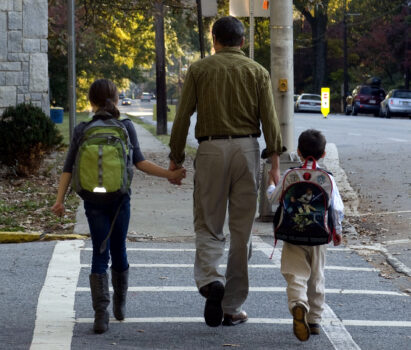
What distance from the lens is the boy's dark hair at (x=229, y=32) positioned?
19.5 feet

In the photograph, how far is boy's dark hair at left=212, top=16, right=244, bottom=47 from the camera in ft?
19.5

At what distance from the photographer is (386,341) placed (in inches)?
225

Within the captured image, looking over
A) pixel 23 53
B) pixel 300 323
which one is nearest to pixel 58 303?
pixel 300 323

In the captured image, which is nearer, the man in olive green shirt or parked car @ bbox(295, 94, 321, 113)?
the man in olive green shirt

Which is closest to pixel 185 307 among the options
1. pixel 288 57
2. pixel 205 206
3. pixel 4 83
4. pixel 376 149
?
pixel 205 206

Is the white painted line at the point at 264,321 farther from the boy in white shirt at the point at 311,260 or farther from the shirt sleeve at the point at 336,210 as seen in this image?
the shirt sleeve at the point at 336,210

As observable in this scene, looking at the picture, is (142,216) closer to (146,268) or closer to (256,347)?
(146,268)

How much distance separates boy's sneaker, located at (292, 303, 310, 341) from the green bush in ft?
32.7

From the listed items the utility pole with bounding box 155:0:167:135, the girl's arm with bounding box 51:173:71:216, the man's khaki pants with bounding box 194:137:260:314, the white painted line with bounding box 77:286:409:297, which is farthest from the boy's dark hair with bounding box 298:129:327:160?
the utility pole with bounding box 155:0:167:135

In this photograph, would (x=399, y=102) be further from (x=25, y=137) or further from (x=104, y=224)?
(x=104, y=224)

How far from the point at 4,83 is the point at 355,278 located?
30.9 ft

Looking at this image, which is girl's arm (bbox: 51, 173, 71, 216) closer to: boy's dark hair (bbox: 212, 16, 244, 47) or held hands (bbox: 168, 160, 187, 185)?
held hands (bbox: 168, 160, 187, 185)

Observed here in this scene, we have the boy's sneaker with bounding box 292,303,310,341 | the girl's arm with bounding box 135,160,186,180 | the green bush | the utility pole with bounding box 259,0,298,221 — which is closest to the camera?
the boy's sneaker with bounding box 292,303,310,341

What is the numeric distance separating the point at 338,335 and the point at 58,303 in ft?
6.69
